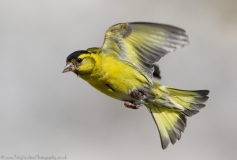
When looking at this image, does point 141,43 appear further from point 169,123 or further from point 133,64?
point 169,123

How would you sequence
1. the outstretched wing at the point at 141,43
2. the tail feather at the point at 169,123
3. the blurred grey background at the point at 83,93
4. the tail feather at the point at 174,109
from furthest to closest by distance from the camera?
the blurred grey background at the point at 83,93 → the tail feather at the point at 169,123 → the tail feather at the point at 174,109 → the outstretched wing at the point at 141,43

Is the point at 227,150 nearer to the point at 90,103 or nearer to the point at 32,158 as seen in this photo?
the point at 90,103

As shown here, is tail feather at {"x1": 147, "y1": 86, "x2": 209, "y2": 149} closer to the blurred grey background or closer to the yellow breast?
the yellow breast

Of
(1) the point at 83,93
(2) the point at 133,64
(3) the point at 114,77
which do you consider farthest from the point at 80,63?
(1) the point at 83,93

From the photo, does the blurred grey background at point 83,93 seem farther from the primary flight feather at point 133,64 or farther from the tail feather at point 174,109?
the primary flight feather at point 133,64

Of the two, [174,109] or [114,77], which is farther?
[174,109]

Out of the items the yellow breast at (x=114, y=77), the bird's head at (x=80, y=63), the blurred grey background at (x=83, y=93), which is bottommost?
the blurred grey background at (x=83, y=93)

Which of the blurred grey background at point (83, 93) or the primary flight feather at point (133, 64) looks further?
the blurred grey background at point (83, 93)

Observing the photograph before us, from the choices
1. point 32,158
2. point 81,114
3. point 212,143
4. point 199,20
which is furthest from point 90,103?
point 199,20

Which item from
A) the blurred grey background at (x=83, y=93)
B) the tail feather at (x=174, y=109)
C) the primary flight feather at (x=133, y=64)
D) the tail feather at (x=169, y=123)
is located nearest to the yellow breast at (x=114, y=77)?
the primary flight feather at (x=133, y=64)
